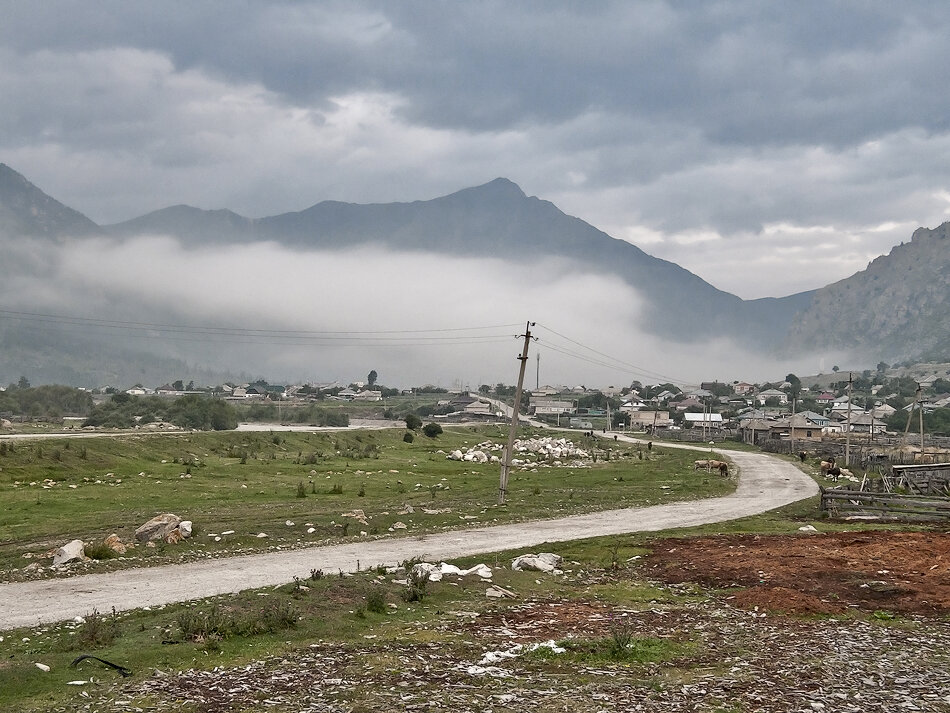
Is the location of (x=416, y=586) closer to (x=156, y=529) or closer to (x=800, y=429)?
(x=156, y=529)

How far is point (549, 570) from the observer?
2630 centimetres

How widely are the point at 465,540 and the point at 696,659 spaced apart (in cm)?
1774

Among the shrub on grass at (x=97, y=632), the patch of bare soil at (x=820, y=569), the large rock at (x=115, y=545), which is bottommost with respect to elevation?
the large rock at (x=115, y=545)

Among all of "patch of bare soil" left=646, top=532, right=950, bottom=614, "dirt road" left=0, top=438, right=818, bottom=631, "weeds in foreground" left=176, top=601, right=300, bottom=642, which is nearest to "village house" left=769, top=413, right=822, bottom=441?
"dirt road" left=0, top=438, right=818, bottom=631

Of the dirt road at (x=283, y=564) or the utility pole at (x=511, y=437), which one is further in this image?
the utility pole at (x=511, y=437)

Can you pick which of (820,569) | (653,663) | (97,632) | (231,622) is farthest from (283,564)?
(820,569)

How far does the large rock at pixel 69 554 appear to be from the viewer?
87.4 feet

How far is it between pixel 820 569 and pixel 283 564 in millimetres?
17158

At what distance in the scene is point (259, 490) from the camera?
49250 mm

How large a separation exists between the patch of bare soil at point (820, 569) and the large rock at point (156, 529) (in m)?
17.7

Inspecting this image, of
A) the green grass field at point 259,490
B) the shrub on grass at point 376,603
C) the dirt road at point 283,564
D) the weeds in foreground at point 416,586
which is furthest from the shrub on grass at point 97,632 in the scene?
the green grass field at point 259,490

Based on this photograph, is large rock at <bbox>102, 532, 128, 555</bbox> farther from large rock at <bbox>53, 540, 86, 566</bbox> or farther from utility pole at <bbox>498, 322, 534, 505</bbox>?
utility pole at <bbox>498, 322, 534, 505</bbox>

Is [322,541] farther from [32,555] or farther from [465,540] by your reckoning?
[32,555]

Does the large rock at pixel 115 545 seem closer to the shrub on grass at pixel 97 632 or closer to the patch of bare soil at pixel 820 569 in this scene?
the shrub on grass at pixel 97 632
